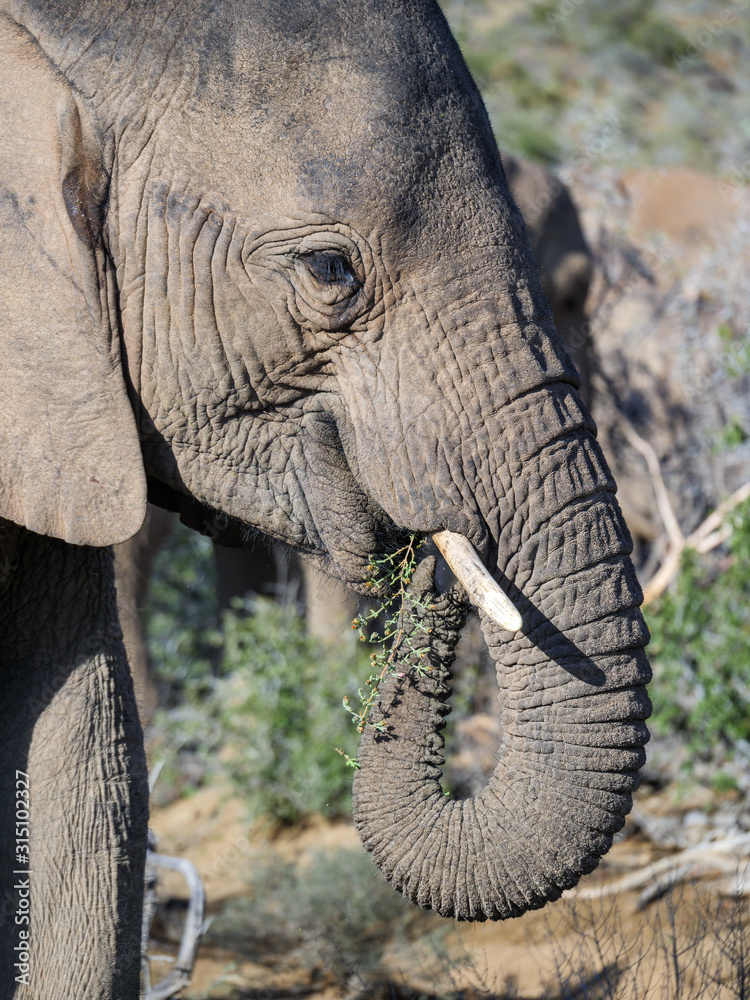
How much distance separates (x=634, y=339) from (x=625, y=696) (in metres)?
6.43

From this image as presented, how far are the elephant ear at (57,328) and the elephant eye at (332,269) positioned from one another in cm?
44

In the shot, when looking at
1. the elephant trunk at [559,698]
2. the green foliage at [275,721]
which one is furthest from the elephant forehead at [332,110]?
the green foliage at [275,721]

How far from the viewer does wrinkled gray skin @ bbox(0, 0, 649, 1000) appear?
2154mm

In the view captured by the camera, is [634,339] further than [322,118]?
Yes

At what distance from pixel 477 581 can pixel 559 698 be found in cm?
30

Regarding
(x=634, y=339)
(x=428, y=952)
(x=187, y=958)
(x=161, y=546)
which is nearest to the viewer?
(x=187, y=958)

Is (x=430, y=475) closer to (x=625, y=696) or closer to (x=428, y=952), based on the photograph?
(x=625, y=696)

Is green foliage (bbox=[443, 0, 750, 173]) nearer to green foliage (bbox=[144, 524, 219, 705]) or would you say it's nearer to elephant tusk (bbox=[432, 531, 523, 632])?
green foliage (bbox=[144, 524, 219, 705])

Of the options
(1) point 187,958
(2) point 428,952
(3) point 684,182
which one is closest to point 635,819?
(2) point 428,952

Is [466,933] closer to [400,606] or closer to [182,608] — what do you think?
[400,606]

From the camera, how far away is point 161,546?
704cm

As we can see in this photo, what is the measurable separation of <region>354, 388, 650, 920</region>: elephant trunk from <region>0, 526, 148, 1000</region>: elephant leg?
0.91 meters

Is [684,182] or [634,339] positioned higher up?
[684,182]

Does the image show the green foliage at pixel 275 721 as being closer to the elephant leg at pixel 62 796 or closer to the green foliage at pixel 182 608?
the green foliage at pixel 182 608
